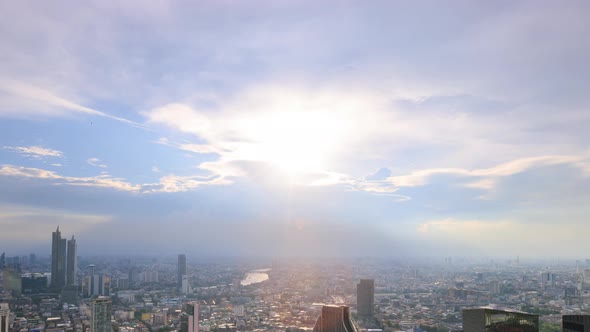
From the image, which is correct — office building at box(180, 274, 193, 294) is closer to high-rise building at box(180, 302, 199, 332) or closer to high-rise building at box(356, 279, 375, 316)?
high-rise building at box(356, 279, 375, 316)

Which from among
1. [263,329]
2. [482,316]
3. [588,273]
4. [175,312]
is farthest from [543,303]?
[482,316]

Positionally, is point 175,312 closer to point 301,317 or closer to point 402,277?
point 301,317

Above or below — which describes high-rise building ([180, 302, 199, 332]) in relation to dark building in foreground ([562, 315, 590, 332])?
below

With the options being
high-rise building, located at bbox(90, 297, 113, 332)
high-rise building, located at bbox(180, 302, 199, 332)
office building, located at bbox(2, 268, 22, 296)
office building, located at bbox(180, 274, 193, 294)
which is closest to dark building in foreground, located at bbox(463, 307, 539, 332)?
high-rise building, located at bbox(180, 302, 199, 332)

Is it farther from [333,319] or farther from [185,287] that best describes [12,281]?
[333,319]

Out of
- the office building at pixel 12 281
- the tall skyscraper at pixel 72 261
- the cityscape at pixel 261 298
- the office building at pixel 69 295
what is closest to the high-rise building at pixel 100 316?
the cityscape at pixel 261 298

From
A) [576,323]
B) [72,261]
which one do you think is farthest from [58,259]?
[576,323]
